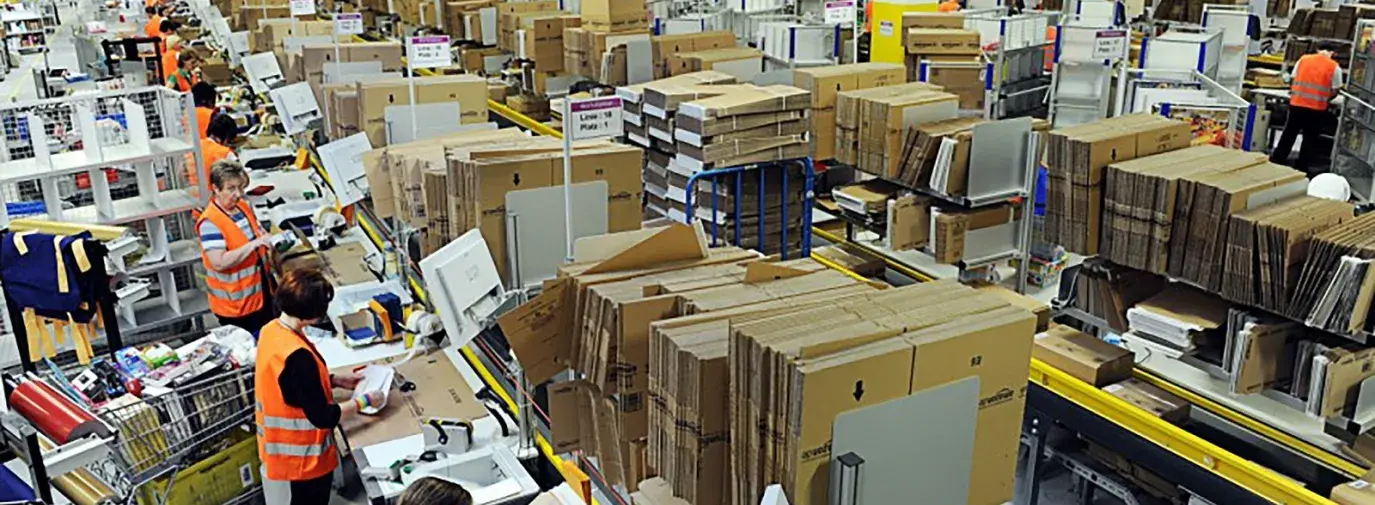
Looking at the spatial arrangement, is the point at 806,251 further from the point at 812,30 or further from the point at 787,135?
the point at 812,30

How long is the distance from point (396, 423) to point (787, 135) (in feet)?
11.1

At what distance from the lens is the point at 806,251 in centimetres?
717

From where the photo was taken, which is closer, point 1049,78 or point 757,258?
point 757,258

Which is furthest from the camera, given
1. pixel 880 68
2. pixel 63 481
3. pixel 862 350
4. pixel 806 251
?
pixel 880 68

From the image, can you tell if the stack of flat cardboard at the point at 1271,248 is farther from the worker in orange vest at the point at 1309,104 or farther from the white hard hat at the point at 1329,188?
the worker in orange vest at the point at 1309,104

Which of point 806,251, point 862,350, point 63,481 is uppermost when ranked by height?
point 862,350

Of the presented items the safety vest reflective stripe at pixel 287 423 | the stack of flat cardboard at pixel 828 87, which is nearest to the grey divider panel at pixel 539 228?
the safety vest reflective stripe at pixel 287 423

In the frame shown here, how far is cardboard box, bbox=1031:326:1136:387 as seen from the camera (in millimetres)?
5102

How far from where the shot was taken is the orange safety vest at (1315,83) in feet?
36.1

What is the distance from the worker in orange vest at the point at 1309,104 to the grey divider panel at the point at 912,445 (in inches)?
413

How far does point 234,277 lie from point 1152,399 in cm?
482

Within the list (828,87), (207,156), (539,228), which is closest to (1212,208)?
(539,228)

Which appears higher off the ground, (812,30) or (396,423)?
(812,30)

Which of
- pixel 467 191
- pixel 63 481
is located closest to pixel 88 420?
pixel 63 481
